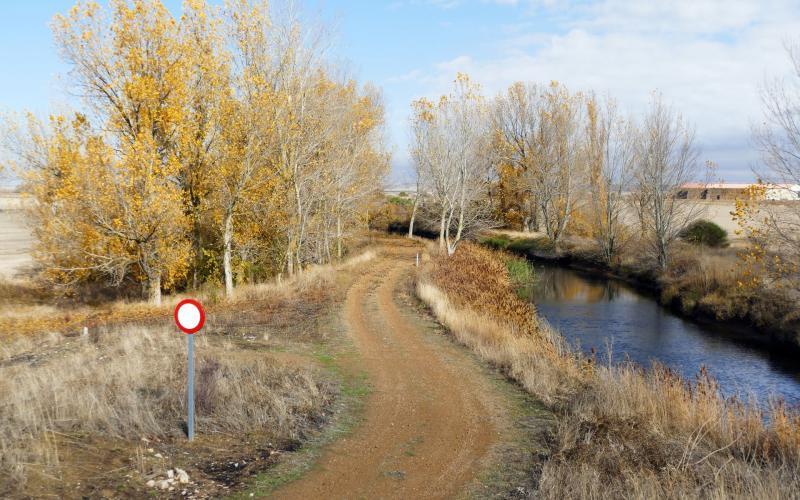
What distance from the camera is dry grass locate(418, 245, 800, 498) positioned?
6.16 metres

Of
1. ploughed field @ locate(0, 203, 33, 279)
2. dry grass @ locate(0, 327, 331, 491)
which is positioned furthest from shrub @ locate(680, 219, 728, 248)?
ploughed field @ locate(0, 203, 33, 279)

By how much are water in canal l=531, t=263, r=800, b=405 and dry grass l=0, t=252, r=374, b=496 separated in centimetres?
778

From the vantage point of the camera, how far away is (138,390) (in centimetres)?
951

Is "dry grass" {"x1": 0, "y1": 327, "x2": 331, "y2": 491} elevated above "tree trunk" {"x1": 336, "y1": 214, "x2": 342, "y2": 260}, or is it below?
below

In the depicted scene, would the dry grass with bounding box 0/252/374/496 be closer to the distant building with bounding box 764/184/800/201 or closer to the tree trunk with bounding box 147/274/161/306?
the tree trunk with bounding box 147/274/161/306

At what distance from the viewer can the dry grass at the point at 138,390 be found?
723 cm

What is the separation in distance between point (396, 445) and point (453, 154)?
26313 mm

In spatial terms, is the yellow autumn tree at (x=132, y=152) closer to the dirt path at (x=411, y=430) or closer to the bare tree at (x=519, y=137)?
the dirt path at (x=411, y=430)

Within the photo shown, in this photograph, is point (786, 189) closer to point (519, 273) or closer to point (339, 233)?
point (519, 273)

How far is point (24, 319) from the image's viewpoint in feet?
64.8

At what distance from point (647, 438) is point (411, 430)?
11.0ft

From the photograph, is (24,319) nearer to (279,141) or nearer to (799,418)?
(279,141)

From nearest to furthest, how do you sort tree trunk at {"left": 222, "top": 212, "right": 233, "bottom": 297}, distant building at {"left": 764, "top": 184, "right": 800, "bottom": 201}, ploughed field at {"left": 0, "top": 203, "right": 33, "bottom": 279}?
distant building at {"left": 764, "top": 184, "right": 800, "bottom": 201} < tree trunk at {"left": 222, "top": 212, "right": 233, "bottom": 297} < ploughed field at {"left": 0, "top": 203, "right": 33, "bottom": 279}

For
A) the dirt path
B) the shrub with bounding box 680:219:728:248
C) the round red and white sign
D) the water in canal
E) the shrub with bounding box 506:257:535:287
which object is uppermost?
the round red and white sign
